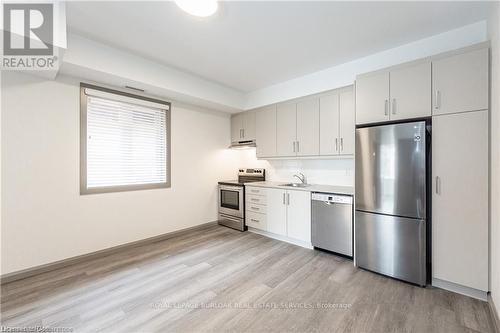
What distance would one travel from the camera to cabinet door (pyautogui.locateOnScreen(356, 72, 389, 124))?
2.38 meters

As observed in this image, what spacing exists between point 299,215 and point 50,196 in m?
3.29

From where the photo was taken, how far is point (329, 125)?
3.21m

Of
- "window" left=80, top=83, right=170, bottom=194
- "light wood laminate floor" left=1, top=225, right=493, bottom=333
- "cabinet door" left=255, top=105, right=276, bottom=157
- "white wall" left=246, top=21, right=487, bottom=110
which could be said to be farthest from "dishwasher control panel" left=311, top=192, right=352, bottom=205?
"window" left=80, top=83, right=170, bottom=194

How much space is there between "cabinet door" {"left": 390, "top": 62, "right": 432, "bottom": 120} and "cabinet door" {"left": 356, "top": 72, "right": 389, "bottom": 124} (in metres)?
→ 0.07

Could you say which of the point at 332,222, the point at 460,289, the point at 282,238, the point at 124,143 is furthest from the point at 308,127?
the point at 124,143

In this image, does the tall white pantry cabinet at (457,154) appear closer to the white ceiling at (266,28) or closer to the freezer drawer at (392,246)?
the freezer drawer at (392,246)

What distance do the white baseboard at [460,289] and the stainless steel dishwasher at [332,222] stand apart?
0.85 metres

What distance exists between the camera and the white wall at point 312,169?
3.39 metres

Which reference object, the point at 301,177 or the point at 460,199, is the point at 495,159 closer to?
the point at 460,199

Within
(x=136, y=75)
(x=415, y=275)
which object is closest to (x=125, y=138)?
(x=136, y=75)

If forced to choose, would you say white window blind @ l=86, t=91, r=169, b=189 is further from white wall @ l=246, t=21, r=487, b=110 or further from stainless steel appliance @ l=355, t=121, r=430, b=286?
stainless steel appliance @ l=355, t=121, r=430, b=286

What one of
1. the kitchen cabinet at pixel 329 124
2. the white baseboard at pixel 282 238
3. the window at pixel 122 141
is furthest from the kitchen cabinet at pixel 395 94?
the window at pixel 122 141

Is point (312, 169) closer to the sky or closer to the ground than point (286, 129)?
closer to the ground

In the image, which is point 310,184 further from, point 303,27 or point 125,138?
point 125,138
